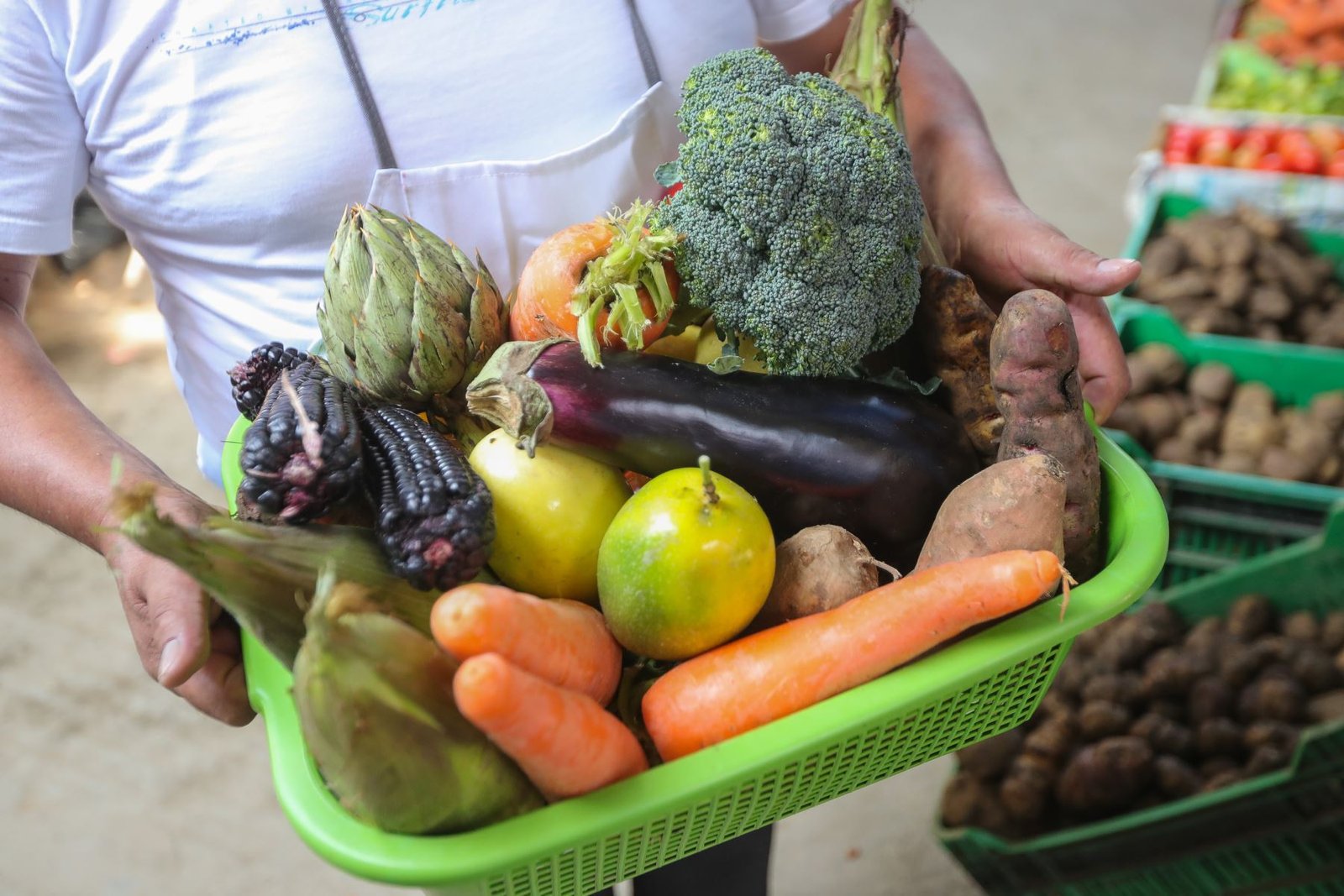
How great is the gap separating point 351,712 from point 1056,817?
1.31 meters

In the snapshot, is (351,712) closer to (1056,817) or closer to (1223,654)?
(1056,817)

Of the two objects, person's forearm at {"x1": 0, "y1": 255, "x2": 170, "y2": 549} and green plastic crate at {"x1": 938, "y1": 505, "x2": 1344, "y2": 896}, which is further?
green plastic crate at {"x1": 938, "y1": 505, "x2": 1344, "y2": 896}

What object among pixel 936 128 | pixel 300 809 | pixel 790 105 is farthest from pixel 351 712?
pixel 936 128

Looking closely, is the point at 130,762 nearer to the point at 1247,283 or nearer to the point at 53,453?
the point at 53,453

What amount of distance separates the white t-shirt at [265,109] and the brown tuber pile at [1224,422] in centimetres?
115

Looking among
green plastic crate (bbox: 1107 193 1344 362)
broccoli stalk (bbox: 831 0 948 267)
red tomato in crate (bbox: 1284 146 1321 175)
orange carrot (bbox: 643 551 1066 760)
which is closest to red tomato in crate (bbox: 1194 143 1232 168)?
red tomato in crate (bbox: 1284 146 1321 175)

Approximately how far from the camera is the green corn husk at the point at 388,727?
591 mm

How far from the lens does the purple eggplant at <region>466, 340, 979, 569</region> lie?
2.72 ft

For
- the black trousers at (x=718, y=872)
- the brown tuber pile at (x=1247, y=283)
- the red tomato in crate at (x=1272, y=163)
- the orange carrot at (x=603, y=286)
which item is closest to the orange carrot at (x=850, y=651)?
the orange carrot at (x=603, y=286)

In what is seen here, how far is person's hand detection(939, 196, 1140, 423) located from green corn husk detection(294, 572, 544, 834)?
625mm

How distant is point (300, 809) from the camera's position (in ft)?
2.09

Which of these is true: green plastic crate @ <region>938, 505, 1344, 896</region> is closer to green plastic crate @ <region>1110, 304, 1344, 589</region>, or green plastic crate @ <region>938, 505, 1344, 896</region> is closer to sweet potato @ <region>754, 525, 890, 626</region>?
green plastic crate @ <region>1110, 304, 1344, 589</region>

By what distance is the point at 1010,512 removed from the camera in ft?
2.52

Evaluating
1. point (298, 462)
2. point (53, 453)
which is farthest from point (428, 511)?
point (53, 453)
